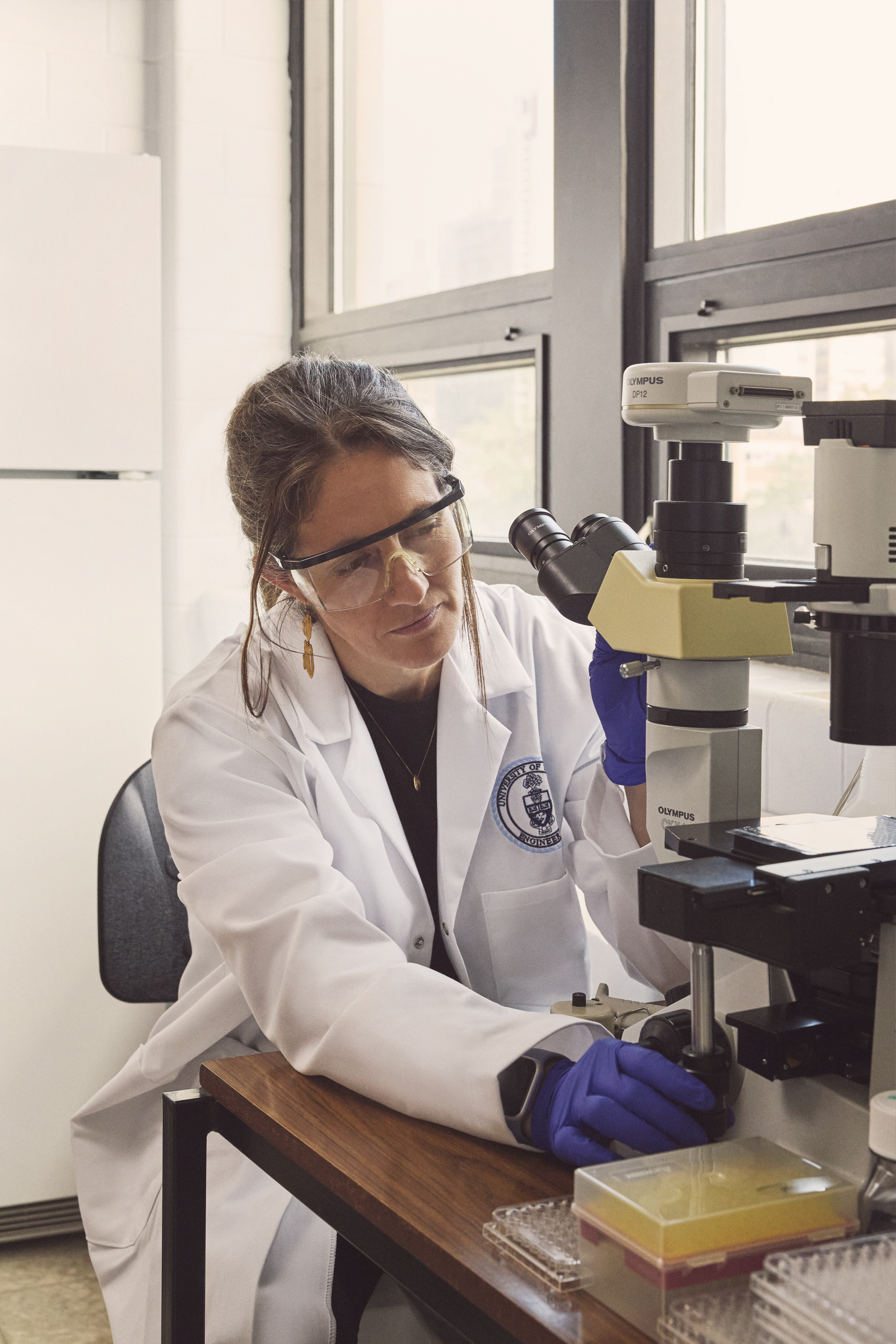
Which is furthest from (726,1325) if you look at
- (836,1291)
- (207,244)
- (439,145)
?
(207,244)

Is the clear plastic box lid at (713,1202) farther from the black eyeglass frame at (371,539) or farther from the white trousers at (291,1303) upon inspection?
the black eyeglass frame at (371,539)

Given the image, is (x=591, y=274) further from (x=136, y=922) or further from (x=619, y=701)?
(x=136, y=922)

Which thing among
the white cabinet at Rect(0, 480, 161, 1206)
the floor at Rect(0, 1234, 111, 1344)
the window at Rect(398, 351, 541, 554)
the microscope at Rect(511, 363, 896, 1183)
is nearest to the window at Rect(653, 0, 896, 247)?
the window at Rect(398, 351, 541, 554)

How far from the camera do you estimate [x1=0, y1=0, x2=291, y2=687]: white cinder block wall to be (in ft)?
9.02

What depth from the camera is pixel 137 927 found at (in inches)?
73.8

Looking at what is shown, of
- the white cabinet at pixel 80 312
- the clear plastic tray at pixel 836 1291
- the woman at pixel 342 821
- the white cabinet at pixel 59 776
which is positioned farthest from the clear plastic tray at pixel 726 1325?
the white cabinet at pixel 80 312

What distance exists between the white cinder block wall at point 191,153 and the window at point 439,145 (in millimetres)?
177

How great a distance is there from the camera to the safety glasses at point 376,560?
1366mm

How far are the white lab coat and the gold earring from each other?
0.01 meters

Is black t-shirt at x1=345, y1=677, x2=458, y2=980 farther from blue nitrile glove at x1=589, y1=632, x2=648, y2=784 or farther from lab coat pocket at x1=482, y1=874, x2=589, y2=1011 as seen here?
blue nitrile glove at x1=589, y1=632, x2=648, y2=784

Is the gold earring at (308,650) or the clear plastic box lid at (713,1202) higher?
the gold earring at (308,650)

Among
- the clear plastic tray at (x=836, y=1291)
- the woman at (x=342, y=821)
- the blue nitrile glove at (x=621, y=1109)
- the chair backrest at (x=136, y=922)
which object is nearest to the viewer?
the clear plastic tray at (x=836, y=1291)

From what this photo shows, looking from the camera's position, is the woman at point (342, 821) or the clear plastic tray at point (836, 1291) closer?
the clear plastic tray at point (836, 1291)

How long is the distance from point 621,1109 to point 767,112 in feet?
4.59
